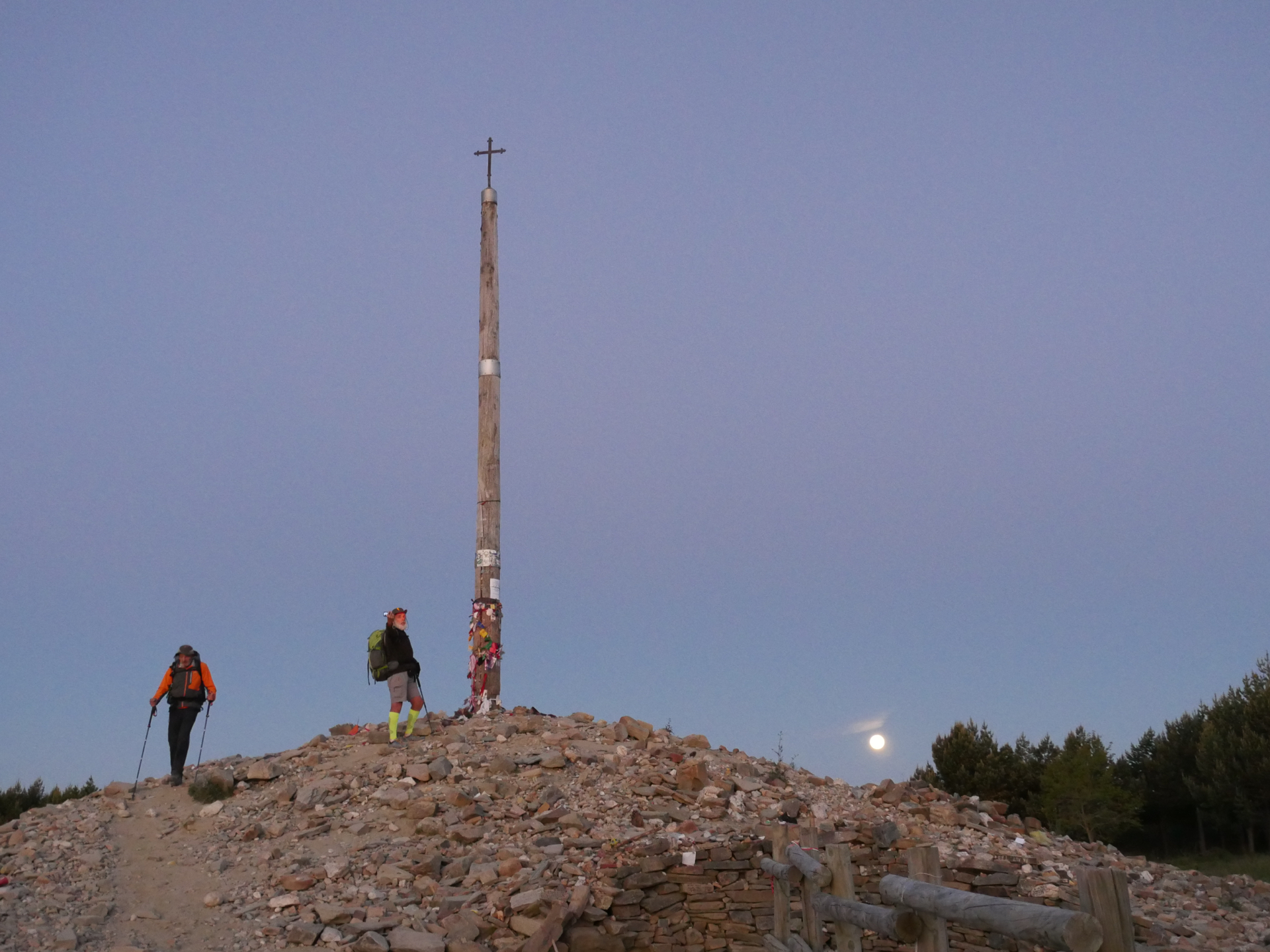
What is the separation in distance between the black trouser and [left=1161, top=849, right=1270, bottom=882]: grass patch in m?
21.4

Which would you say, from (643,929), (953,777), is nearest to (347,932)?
(643,929)

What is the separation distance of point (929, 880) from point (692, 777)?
352 inches

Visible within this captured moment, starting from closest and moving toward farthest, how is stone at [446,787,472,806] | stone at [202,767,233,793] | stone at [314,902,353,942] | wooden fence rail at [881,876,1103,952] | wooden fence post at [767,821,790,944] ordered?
1. wooden fence rail at [881,876,1103,952]
2. wooden fence post at [767,821,790,944]
3. stone at [314,902,353,942]
4. stone at [446,787,472,806]
5. stone at [202,767,233,793]

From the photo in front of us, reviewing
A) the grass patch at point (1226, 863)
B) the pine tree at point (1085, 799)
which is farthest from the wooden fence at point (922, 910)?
the pine tree at point (1085, 799)

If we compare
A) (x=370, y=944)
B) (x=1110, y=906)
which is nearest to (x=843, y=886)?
(x=1110, y=906)

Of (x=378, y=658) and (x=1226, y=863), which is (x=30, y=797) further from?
(x=1226, y=863)

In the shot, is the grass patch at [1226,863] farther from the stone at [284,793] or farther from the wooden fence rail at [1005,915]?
the wooden fence rail at [1005,915]

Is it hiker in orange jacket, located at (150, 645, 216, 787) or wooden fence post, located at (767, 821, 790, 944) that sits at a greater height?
hiker in orange jacket, located at (150, 645, 216, 787)

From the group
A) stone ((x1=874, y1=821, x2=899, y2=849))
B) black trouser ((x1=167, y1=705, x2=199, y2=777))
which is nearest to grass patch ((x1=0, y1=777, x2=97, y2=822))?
black trouser ((x1=167, y1=705, x2=199, y2=777))

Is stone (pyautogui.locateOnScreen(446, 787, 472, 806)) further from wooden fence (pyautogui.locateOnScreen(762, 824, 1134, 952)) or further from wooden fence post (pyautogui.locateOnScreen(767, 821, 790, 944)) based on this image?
wooden fence post (pyautogui.locateOnScreen(767, 821, 790, 944))

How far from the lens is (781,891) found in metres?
10.0

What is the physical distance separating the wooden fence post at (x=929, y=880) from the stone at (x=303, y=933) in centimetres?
733

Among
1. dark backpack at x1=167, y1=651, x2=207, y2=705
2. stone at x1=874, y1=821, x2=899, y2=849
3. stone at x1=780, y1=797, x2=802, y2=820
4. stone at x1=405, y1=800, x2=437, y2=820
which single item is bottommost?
stone at x1=874, y1=821, x2=899, y2=849

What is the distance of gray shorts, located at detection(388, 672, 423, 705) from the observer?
16.7m
